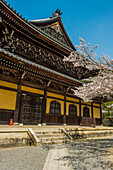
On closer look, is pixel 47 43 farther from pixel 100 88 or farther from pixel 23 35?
pixel 100 88

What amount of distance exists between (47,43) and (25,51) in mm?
2305

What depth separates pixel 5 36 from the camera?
26.2ft

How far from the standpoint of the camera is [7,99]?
7590 millimetres

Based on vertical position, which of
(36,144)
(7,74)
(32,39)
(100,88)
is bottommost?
(36,144)

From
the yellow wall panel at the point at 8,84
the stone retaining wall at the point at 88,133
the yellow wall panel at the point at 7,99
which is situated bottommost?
the stone retaining wall at the point at 88,133

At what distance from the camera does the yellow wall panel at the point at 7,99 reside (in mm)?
7396

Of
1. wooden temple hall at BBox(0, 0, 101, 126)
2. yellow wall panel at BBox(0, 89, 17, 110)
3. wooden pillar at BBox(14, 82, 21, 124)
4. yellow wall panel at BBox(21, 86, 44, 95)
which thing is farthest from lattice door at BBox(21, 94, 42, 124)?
yellow wall panel at BBox(0, 89, 17, 110)

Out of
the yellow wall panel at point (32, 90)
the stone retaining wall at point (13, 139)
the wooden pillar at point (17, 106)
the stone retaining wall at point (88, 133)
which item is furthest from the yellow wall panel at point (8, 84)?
the stone retaining wall at point (88, 133)

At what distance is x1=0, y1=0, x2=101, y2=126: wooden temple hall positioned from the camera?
7.42 metres

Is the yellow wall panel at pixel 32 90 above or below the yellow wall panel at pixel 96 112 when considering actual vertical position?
above

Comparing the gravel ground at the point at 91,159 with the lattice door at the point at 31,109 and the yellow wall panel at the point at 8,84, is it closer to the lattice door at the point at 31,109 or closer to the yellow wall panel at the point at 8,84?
the lattice door at the point at 31,109

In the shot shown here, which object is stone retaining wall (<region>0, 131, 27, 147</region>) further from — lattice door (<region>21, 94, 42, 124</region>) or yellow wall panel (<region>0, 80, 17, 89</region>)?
yellow wall panel (<region>0, 80, 17, 89</region>)

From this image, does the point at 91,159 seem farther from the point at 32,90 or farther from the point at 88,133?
the point at 32,90

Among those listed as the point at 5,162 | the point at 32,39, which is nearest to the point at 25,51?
the point at 32,39
